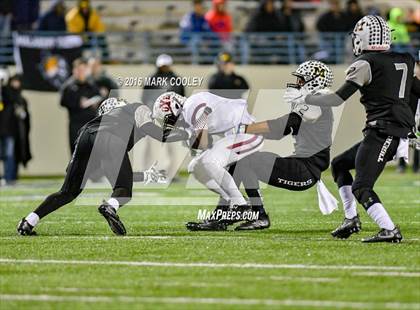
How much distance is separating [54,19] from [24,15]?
0.51 meters

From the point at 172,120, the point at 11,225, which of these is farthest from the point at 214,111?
the point at 11,225

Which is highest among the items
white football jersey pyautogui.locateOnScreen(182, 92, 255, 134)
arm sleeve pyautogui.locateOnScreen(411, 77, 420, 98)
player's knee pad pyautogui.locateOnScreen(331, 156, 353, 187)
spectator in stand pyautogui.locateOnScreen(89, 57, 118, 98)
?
arm sleeve pyautogui.locateOnScreen(411, 77, 420, 98)

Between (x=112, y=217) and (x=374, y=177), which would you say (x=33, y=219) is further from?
(x=374, y=177)

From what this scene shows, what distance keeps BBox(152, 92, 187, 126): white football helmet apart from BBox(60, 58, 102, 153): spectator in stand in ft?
22.6

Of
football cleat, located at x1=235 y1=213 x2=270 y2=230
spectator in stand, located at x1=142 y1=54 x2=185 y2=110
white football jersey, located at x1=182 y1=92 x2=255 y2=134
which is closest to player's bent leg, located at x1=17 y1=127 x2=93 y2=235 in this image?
white football jersey, located at x1=182 y1=92 x2=255 y2=134

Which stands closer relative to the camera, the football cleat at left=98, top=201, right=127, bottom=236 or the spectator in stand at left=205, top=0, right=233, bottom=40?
the football cleat at left=98, top=201, right=127, bottom=236

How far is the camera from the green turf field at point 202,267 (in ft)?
17.2

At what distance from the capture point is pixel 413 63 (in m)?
7.52

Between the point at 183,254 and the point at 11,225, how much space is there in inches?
104

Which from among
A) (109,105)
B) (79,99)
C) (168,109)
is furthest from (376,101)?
(79,99)

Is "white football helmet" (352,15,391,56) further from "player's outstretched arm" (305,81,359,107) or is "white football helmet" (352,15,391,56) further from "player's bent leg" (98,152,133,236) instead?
"player's bent leg" (98,152,133,236)

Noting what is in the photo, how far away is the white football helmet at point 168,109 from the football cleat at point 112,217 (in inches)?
34.8

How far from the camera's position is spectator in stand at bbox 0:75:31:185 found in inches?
615

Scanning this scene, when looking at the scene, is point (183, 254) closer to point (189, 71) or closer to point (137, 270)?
point (137, 270)
